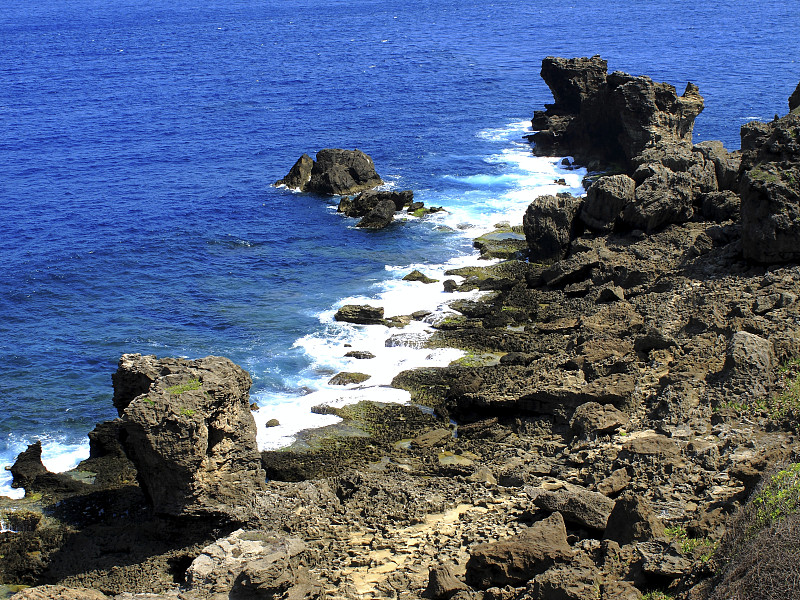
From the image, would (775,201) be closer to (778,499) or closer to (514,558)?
(778,499)

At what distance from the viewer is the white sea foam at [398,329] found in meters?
40.0

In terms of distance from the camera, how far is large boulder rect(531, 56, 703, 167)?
230 ft

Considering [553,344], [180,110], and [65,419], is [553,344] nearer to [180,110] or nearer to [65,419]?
[65,419]

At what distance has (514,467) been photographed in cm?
2980

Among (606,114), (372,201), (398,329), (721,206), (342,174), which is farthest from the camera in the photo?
(606,114)

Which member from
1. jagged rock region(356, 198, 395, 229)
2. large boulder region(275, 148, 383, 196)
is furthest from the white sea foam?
large boulder region(275, 148, 383, 196)

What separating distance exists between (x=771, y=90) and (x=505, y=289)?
71.5 metres

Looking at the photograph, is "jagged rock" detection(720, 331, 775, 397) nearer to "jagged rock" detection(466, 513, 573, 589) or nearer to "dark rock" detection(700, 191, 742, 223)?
"jagged rock" detection(466, 513, 573, 589)

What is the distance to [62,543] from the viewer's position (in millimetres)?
28188

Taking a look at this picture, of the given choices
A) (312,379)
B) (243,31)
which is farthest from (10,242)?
(243,31)

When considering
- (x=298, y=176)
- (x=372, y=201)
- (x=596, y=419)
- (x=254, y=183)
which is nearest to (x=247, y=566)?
(x=596, y=419)

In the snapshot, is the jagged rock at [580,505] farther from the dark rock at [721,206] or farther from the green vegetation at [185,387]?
the dark rock at [721,206]

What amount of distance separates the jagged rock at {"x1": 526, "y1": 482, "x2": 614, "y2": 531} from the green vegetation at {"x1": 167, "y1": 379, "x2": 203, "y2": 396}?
12.0m

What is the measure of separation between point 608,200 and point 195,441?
3487cm
